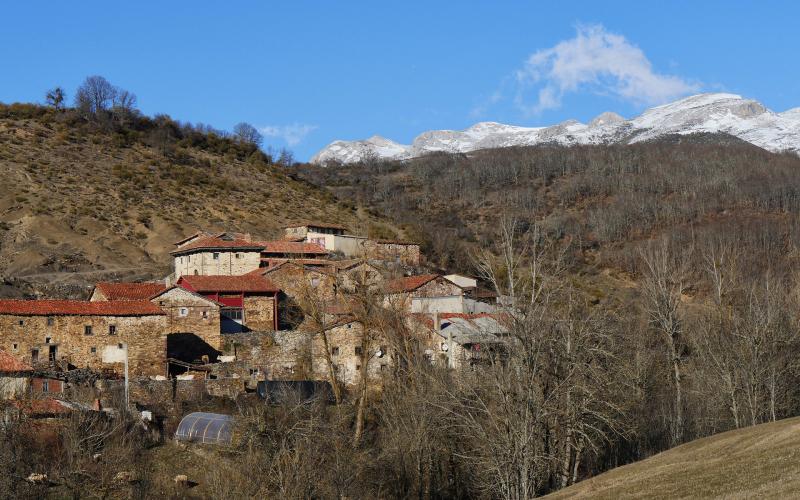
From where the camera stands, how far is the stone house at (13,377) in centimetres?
3772

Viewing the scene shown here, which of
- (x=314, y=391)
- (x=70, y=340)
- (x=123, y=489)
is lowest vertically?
(x=123, y=489)

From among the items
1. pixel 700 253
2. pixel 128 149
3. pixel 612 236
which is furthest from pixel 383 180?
pixel 700 253

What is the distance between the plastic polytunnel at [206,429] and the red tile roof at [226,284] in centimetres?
1685

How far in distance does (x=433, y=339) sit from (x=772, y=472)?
2789 centimetres

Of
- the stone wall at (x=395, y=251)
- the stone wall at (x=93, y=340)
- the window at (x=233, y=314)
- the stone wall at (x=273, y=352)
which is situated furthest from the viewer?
the stone wall at (x=395, y=251)

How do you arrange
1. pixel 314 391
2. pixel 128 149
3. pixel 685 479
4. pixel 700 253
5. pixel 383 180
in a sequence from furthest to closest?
pixel 383 180 → pixel 128 149 → pixel 700 253 → pixel 314 391 → pixel 685 479

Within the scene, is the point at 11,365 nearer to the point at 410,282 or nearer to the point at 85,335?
the point at 85,335

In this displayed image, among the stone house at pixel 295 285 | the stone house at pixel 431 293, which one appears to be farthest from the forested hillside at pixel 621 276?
the stone house at pixel 295 285

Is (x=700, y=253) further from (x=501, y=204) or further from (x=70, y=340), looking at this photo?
(x=70, y=340)

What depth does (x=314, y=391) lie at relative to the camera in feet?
138

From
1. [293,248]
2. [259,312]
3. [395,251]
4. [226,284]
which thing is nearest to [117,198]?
[293,248]

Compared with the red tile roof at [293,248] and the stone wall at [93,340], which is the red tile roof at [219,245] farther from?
the stone wall at [93,340]

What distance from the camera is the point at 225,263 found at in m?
65.2

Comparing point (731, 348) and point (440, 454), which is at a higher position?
point (731, 348)
